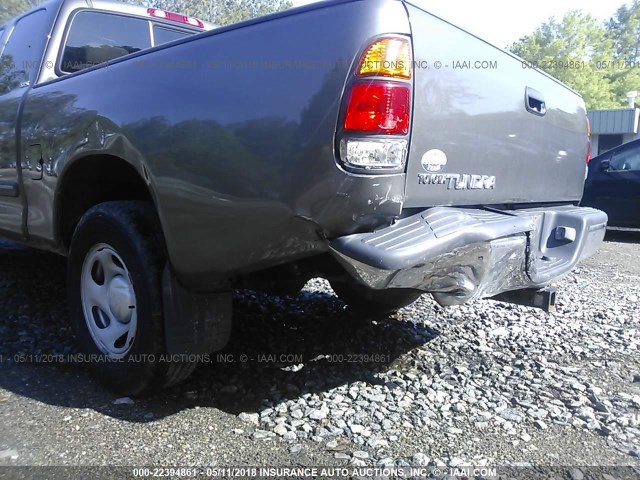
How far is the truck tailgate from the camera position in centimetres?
232

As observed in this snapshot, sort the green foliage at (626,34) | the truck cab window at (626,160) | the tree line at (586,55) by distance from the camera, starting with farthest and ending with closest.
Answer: the green foliage at (626,34)
the tree line at (586,55)
the truck cab window at (626,160)

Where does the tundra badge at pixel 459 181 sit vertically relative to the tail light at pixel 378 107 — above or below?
below

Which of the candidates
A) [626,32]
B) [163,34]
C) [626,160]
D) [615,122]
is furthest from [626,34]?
[163,34]

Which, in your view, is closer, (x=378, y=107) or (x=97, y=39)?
(x=378, y=107)

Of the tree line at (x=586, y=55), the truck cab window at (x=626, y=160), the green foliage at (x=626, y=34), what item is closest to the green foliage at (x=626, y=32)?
the green foliage at (x=626, y=34)

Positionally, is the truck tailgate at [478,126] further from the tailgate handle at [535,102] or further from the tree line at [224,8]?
the tree line at [224,8]

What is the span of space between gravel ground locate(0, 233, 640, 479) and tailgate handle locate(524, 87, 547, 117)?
4.77ft

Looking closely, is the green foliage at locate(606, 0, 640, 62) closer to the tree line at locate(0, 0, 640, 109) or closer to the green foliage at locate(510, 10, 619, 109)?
the tree line at locate(0, 0, 640, 109)

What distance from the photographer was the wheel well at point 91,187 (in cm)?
A: 293

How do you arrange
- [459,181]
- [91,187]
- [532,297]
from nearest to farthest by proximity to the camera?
[459,181], [532,297], [91,187]

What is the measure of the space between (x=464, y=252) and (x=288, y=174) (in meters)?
0.79

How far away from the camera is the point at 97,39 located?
3852 mm

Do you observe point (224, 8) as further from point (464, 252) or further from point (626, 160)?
point (464, 252)

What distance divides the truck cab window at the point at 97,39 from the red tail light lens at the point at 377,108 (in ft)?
7.80
